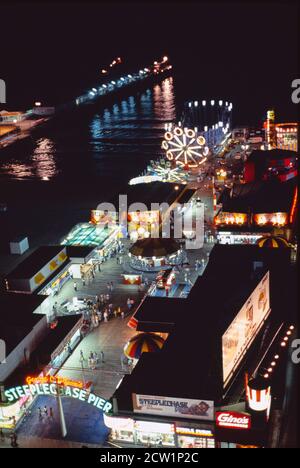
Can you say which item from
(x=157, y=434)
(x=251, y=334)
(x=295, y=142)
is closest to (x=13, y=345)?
(x=157, y=434)

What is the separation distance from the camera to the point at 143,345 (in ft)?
88.6

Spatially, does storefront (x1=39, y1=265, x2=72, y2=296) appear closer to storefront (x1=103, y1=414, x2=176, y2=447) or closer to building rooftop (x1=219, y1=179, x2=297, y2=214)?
building rooftop (x1=219, y1=179, x2=297, y2=214)

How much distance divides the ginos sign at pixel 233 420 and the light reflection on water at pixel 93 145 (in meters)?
45.0

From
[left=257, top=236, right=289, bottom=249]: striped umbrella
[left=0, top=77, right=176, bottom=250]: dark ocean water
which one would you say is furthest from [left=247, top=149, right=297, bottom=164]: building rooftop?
[left=257, top=236, right=289, bottom=249]: striped umbrella

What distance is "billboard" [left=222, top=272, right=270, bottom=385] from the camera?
2291 cm

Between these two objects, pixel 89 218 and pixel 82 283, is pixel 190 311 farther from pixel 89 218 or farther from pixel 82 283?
pixel 89 218

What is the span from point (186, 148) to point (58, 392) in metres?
36.3

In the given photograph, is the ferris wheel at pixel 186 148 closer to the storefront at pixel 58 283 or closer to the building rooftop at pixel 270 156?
the building rooftop at pixel 270 156

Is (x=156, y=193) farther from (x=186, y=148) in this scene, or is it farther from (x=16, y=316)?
(x=16, y=316)

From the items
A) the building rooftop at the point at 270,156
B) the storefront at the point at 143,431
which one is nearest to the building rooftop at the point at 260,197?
the building rooftop at the point at 270,156

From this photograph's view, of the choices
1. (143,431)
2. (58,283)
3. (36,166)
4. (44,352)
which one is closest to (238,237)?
(58,283)

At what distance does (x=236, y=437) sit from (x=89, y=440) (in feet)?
19.1

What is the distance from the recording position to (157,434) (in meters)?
22.4

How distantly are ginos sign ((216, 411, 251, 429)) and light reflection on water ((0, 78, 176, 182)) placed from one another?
44952 mm
